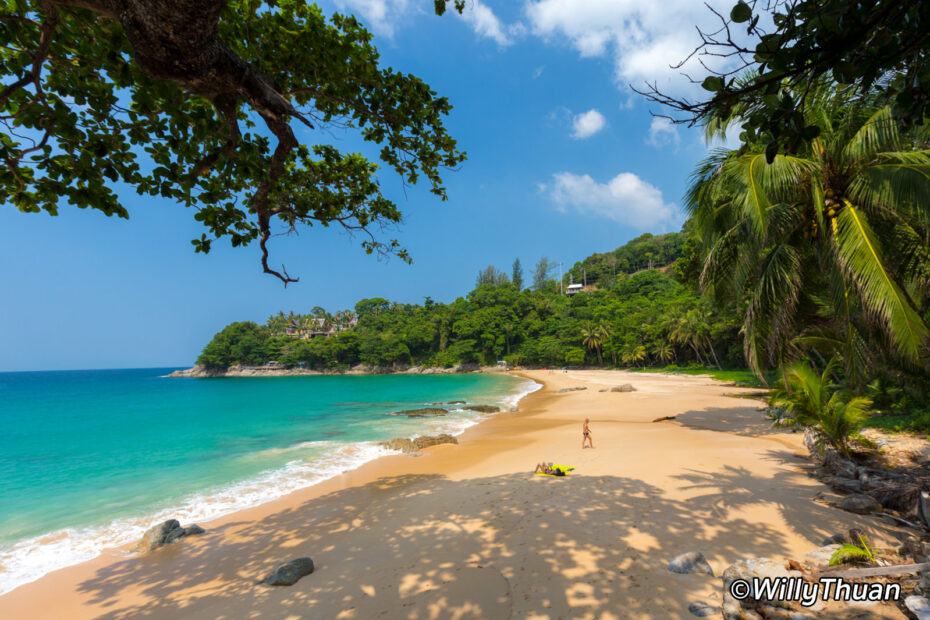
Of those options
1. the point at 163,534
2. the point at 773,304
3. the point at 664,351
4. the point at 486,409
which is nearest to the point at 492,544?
the point at 163,534

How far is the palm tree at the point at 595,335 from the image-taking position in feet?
191

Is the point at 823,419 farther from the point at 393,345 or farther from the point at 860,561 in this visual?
the point at 393,345

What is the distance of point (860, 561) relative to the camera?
3281mm

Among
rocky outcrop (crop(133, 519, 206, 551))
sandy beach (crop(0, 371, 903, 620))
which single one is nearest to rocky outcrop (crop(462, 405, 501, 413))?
sandy beach (crop(0, 371, 903, 620))

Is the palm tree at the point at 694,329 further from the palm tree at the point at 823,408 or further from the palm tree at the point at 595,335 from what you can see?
the palm tree at the point at 823,408

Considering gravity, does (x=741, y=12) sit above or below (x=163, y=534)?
above

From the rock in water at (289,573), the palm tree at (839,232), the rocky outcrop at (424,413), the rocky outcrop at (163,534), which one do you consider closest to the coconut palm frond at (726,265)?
the palm tree at (839,232)

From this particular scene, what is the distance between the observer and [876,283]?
5.04 metres

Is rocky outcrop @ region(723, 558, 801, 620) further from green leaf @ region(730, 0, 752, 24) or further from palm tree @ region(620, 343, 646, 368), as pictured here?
palm tree @ region(620, 343, 646, 368)

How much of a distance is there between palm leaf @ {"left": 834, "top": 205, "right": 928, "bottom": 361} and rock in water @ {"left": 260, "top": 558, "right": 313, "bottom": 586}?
8.64m

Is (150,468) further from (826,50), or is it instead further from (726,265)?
(726,265)

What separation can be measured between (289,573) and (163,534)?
412cm

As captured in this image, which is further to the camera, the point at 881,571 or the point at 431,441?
the point at 431,441

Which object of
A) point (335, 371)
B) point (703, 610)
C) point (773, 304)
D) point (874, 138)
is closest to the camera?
point (703, 610)
